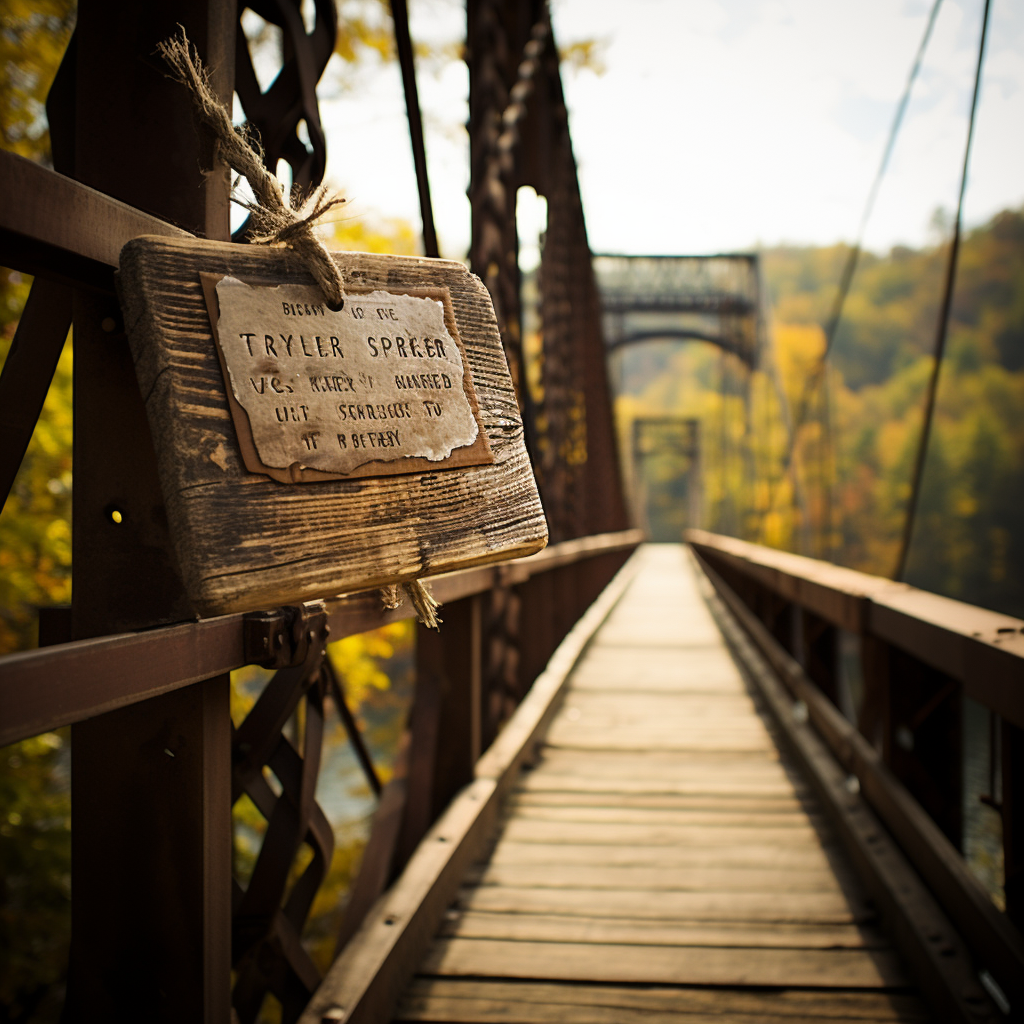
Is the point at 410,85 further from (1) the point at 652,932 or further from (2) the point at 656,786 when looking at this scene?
(2) the point at 656,786

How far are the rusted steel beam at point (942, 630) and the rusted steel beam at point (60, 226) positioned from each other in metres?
1.43

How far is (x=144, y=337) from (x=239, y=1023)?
97cm

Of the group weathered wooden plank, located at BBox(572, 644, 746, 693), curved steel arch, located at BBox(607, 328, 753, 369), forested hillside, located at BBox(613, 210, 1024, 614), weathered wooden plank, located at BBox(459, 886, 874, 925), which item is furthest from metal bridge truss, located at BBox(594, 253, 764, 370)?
weathered wooden plank, located at BBox(459, 886, 874, 925)

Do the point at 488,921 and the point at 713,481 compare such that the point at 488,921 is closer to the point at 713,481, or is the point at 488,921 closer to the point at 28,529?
the point at 28,529

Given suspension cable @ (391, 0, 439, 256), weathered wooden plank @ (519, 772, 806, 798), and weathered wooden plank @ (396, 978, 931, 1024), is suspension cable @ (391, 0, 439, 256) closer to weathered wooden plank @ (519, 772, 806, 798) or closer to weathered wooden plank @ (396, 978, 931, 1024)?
weathered wooden plank @ (396, 978, 931, 1024)

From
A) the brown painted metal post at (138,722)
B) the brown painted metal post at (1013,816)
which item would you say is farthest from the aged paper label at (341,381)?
the brown painted metal post at (1013,816)

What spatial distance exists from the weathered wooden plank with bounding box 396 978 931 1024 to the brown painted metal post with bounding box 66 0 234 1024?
2.75 ft

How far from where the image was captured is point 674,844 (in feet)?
8.30

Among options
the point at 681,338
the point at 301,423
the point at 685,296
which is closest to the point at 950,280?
the point at 301,423

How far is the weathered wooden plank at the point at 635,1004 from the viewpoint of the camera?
5.44 feet

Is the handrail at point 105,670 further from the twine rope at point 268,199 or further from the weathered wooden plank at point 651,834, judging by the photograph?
the weathered wooden plank at point 651,834

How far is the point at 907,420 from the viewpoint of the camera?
4675 cm

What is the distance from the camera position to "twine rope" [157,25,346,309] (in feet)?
2.72

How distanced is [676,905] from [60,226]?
198cm
